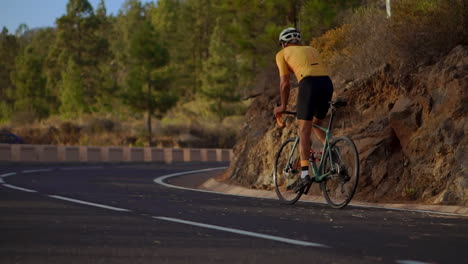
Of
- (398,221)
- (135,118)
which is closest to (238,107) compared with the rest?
(135,118)

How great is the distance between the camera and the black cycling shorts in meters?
10.8

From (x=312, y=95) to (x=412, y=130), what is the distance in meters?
2.84

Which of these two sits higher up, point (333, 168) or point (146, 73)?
point (146, 73)

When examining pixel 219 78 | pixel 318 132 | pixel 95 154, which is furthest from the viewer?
pixel 219 78

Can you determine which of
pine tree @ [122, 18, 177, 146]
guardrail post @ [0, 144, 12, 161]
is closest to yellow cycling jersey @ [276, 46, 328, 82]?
guardrail post @ [0, 144, 12, 161]

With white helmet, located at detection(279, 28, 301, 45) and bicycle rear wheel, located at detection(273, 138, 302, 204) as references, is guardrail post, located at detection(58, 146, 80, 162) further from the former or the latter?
white helmet, located at detection(279, 28, 301, 45)

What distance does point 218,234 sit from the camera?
704cm

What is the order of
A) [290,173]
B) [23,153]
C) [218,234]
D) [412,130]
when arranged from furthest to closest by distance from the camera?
[23,153] → [412,130] → [290,173] → [218,234]

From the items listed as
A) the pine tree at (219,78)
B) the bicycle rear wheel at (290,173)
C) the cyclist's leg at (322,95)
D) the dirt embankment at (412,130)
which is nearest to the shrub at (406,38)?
the dirt embankment at (412,130)

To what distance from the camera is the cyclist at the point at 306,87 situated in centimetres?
1084

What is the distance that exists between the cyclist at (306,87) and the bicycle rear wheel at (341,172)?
0.30m

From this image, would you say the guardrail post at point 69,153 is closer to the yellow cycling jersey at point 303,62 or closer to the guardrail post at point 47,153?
the guardrail post at point 47,153

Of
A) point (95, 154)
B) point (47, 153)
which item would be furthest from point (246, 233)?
point (95, 154)

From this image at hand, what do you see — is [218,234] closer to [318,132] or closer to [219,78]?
[318,132]
